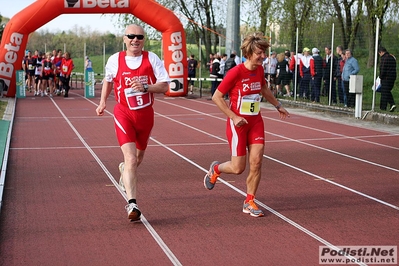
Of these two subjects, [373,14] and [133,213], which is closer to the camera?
[133,213]

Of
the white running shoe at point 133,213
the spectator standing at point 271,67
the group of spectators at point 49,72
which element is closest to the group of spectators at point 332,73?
the spectator standing at point 271,67

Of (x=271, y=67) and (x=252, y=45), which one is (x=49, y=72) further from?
(x=252, y=45)

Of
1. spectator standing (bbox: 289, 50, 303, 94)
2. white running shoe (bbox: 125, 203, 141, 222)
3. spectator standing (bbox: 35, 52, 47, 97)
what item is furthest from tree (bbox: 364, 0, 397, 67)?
white running shoe (bbox: 125, 203, 141, 222)

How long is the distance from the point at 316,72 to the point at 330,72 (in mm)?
938

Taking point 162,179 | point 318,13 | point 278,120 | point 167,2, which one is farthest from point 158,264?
point 167,2

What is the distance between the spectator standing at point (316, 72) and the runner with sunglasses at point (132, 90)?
1558cm

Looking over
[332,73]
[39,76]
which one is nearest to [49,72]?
[39,76]

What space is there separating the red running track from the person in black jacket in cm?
391

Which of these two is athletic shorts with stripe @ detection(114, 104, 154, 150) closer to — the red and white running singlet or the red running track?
the red and white running singlet

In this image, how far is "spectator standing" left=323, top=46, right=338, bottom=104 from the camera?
22156 mm

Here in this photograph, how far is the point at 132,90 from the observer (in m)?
7.67

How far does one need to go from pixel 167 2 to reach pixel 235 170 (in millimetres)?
34665

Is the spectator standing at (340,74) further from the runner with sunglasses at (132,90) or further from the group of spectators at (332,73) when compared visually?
the runner with sunglasses at (132,90)

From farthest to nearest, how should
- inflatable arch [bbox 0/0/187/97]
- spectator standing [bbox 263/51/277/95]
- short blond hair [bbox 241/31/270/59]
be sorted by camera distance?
1. inflatable arch [bbox 0/0/187/97]
2. spectator standing [bbox 263/51/277/95]
3. short blond hair [bbox 241/31/270/59]
